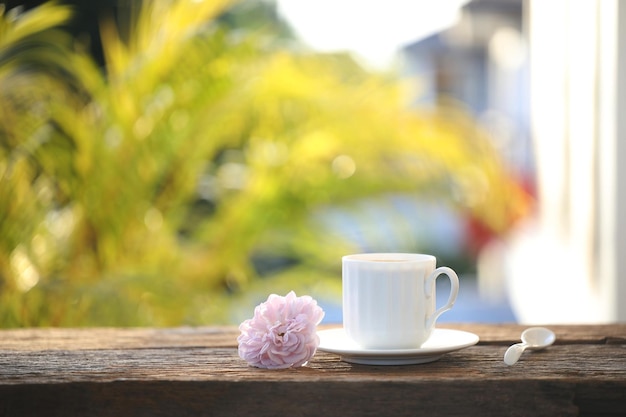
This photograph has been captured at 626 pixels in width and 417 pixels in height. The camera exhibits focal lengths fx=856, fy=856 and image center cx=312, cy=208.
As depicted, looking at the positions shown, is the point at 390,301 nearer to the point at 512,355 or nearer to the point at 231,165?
the point at 512,355

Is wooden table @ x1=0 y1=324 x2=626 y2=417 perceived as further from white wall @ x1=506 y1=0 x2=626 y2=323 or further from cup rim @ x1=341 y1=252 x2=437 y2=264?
white wall @ x1=506 y1=0 x2=626 y2=323

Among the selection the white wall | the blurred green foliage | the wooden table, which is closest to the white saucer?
the wooden table

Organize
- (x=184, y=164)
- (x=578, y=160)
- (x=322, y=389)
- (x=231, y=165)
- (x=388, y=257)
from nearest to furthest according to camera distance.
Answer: (x=322, y=389) → (x=388, y=257) → (x=184, y=164) → (x=578, y=160) → (x=231, y=165)

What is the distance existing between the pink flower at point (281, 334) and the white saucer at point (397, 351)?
0.03m

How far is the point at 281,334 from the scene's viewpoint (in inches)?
33.8

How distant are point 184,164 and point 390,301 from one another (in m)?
2.03

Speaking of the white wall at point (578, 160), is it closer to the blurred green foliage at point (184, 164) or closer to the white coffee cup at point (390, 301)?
the blurred green foliage at point (184, 164)

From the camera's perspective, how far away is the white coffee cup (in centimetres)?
86

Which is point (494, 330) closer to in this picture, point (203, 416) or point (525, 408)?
point (525, 408)

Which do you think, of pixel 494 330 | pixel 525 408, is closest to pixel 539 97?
pixel 494 330

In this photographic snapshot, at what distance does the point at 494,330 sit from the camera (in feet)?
3.62

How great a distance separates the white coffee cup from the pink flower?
5 cm

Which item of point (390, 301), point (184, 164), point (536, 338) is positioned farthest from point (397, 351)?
point (184, 164)

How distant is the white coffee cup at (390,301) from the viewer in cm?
86
